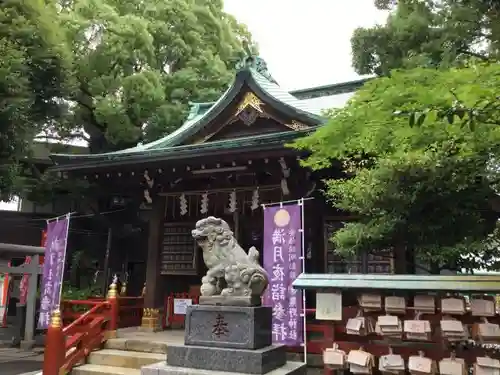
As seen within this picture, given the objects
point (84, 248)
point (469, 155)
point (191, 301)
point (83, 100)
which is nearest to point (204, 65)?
point (83, 100)

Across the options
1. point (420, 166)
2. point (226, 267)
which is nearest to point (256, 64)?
point (420, 166)

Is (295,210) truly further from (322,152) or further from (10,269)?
(10,269)

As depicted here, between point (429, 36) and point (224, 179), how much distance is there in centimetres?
547

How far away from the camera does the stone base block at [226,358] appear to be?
5.39 meters

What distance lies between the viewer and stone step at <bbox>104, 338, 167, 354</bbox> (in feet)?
27.6

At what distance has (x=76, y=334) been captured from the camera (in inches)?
332

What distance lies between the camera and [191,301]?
34.8ft

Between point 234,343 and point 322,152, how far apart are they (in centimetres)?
278

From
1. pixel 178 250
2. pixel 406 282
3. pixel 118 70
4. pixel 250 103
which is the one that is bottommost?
pixel 406 282

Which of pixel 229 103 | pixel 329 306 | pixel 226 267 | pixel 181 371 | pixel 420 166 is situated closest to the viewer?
pixel 181 371

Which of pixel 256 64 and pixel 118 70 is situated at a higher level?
pixel 118 70

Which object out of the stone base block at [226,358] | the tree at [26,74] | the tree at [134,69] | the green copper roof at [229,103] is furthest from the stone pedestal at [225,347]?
the tree at [134,69]

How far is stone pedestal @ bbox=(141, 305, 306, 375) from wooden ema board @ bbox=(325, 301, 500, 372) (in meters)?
0.82

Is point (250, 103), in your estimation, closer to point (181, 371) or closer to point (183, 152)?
point (183, 152)
